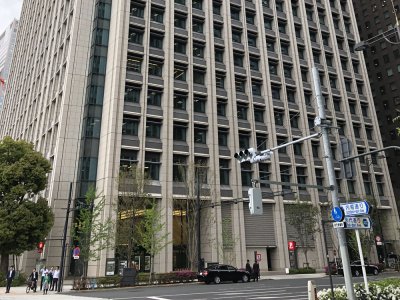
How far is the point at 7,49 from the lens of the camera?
10512 centimetres

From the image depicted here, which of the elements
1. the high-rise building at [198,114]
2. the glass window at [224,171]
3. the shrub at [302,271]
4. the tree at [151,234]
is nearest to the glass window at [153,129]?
the high-rise building at [198,114]

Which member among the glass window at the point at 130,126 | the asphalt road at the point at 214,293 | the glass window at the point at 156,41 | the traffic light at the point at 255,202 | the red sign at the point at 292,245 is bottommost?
the asphalt road at the point at 214,293

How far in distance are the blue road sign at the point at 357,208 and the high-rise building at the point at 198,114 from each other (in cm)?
2022

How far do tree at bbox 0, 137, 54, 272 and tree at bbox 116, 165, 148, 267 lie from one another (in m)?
6.58

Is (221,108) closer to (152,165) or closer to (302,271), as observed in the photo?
(152,165)

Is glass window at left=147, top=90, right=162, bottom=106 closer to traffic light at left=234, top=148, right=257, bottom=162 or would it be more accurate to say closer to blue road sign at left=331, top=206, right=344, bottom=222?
traffic light at left=234, top=148, right=257, bottom=162

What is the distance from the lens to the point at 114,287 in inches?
1083

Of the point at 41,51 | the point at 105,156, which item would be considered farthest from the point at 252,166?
the point at 41,51

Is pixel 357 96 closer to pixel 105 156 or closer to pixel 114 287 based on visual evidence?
pixel 105 156

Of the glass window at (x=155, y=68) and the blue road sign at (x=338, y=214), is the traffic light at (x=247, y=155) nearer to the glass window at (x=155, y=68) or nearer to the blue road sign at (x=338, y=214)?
the blue road sign at (x=338, y=214)

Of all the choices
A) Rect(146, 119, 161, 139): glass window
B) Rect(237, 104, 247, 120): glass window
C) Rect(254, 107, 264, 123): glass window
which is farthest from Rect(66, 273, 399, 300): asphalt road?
Rect(254, 107, 264, 123): glass window

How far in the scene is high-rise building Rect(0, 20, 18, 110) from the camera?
336 feet

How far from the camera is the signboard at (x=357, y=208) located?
1171cm

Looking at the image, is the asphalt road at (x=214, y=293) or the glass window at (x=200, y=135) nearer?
the asphalt road at (x=214, y=293)
